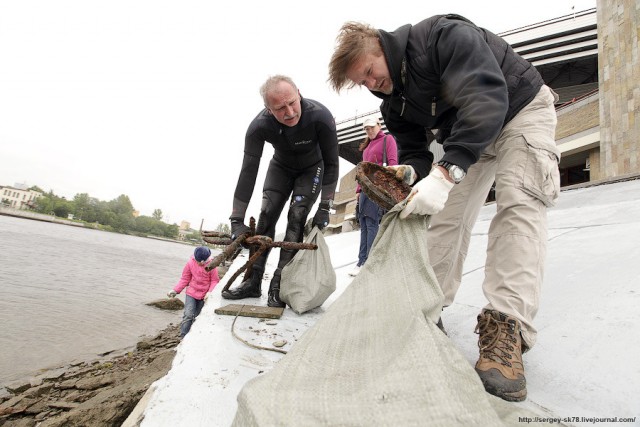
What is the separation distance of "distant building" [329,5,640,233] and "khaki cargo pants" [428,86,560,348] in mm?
3018

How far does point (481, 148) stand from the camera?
4.49ft

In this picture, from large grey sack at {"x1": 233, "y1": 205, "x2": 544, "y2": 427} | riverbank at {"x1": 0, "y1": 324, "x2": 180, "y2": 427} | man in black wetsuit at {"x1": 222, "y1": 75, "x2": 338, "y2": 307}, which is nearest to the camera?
large grey sack at {"x1": 233, "y1": 205, "x2": 544, "y2": 427}

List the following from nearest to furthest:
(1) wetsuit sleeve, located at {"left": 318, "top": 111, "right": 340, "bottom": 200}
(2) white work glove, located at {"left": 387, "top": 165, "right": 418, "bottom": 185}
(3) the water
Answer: (2) white work glove, located at {"left": 387, "top": 165, "right": 418, "bottom": 185}, (1) wetsuit sleeve, located at {"left": 318, "top": 111, "right": 340, "bottom": 200}, (3) the water

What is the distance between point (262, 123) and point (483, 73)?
6.51 ft

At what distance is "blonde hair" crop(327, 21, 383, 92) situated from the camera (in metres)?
1.64

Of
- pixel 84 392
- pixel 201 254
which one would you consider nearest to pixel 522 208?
pixel 84 392


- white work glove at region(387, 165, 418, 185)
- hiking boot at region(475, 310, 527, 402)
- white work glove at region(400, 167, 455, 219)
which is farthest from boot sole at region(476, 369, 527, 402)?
white work glove at region(387, 165, 418, 185)

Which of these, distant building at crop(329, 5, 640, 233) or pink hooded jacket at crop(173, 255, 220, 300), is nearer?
pink hooded jacket at crop(173, 255, 220, 300)

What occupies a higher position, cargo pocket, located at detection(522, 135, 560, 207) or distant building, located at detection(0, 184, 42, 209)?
distant building, located at detection(0, 184, 42, 209)

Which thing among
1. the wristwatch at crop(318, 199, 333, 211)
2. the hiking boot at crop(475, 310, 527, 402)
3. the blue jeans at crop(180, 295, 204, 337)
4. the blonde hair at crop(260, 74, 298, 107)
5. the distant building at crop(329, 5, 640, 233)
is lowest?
→ the blue jeans at crop(180, 295, 204, 337)

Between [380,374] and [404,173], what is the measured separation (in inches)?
46.9

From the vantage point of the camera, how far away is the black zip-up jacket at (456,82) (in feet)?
4.46

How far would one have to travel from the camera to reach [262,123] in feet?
9.66

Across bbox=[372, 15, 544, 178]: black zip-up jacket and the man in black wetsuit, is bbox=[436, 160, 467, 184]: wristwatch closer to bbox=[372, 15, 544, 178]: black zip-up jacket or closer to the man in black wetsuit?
bbox=[372, 15, 544, 178]: black zip-up jacket
